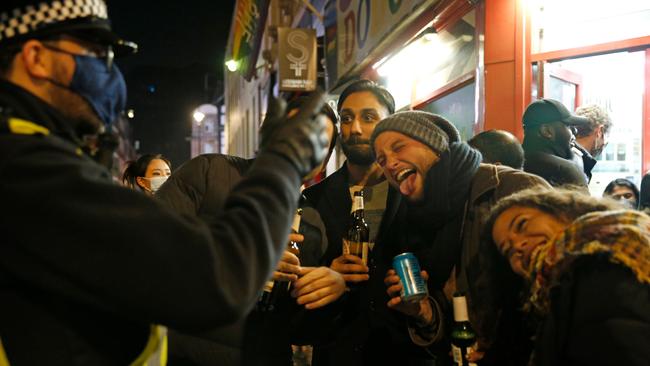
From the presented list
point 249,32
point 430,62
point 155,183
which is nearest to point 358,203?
point 155,183

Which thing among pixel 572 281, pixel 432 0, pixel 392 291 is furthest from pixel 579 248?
pixel 432 0

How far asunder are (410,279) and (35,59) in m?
1.72

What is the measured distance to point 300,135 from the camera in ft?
5.44

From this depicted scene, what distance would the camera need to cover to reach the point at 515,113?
604cm

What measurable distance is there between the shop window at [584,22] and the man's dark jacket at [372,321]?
11.5ft

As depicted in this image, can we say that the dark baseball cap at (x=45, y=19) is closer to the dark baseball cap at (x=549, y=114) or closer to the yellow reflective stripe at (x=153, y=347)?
the yellow reflective stripe at (x=153, y=347)

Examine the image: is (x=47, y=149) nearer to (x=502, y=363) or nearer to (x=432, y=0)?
(x=502, y=363)

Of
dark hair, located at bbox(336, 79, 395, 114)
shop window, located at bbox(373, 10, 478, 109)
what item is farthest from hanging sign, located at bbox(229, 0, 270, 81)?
dark hair, located at bbox(336, 79, 395, 114)

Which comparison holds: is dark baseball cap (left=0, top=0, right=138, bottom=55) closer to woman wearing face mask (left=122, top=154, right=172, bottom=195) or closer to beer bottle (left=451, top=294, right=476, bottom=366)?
beer bottle (left=451, top=294, right=476, bottom=366)

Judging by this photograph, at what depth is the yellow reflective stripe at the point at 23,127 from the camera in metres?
1.52

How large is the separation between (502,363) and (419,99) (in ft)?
21.1

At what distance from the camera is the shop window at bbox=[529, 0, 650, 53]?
5.52 metres

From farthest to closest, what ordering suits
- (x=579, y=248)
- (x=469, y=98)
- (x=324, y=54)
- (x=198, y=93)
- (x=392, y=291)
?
(x=198, y=93) → (x=324, y=54) → (x=469, y=98) → (x=392, y=291) → (x=579, y=248)

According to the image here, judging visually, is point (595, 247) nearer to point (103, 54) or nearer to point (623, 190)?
point (103, 54)
